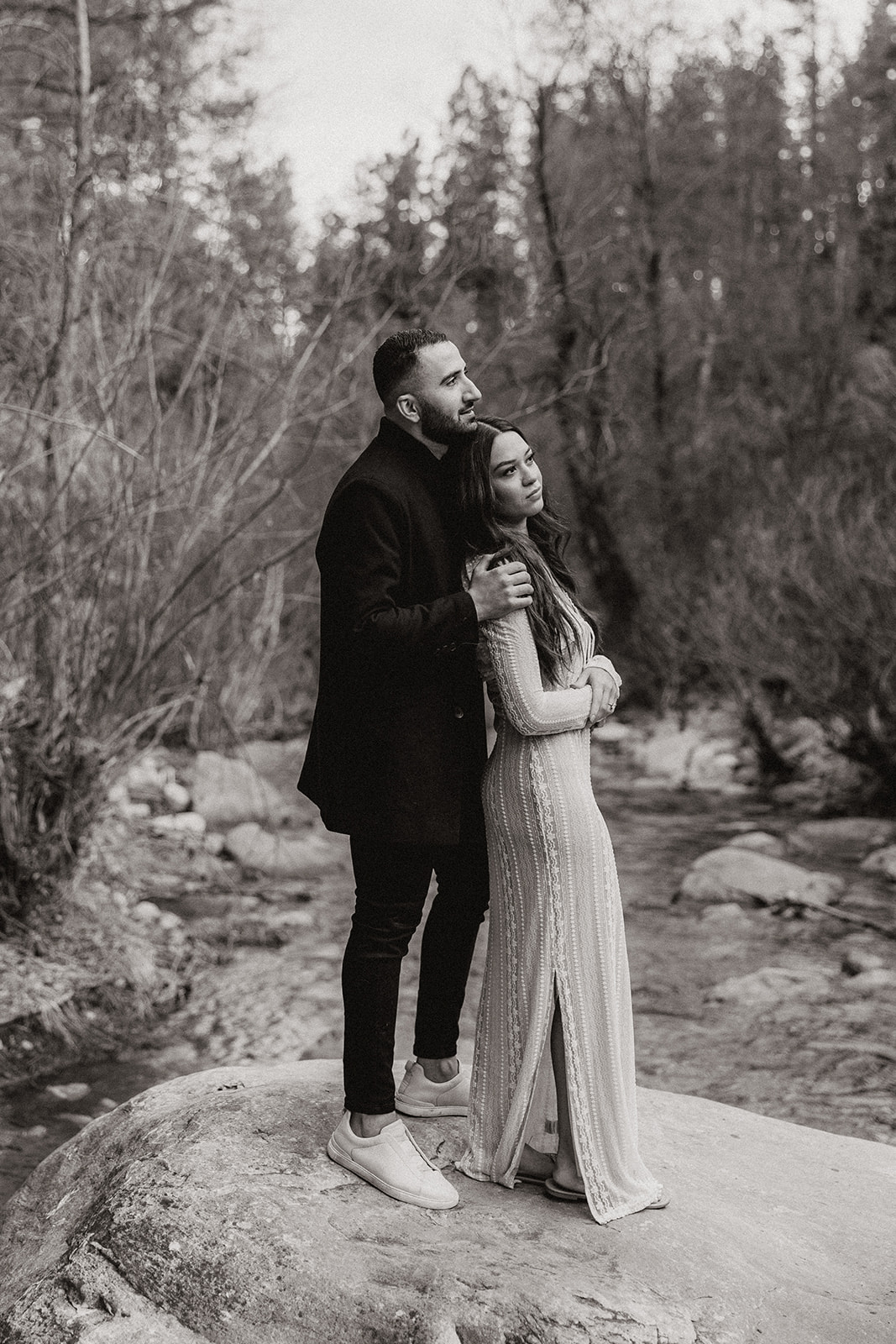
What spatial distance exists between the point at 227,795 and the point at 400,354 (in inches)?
306

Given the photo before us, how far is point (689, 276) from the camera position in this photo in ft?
84.5

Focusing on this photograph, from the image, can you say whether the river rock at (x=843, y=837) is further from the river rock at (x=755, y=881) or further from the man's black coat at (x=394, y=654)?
the man's black coat at (x=394, y=654)

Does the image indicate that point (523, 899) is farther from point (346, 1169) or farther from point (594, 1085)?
point (346, 1169)

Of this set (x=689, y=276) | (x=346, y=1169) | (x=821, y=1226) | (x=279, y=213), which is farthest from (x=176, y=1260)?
(x=689, y=276)

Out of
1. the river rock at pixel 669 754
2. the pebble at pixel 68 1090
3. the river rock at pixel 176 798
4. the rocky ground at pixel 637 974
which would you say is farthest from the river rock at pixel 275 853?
the river rock at pixel 669 754

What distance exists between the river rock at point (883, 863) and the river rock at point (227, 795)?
14.6 feet

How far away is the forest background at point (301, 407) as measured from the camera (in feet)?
20.3

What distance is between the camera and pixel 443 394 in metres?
3.10

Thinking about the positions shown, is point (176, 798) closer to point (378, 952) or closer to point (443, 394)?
point (378, 952)

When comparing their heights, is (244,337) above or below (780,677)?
above

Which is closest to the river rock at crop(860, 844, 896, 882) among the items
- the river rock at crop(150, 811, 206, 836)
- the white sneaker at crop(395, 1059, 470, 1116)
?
the river rock at crop(150, 811, 206, 836)

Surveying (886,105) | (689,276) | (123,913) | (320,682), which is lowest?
(123,913)

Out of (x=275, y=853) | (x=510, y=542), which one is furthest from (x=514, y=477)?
(x=275, y=853)

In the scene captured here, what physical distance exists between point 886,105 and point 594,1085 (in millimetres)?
26253
